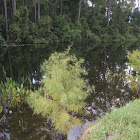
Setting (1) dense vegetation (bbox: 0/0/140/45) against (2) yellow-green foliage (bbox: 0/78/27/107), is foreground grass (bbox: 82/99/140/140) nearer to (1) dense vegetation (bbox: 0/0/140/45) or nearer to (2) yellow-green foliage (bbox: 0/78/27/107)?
(2) yellow-green foliage (bbox: 0/78/27/107)

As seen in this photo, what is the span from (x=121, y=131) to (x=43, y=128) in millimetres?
2494

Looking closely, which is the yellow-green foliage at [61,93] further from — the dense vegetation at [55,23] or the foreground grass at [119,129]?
the dense vegetation at [55,23]

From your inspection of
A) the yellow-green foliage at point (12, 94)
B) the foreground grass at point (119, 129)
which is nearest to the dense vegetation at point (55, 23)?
the yellow-green foliage at point (12, 94)

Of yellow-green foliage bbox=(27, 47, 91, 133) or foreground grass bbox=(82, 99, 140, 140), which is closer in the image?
foreground grass bbox=(82, 99, 140, 140)

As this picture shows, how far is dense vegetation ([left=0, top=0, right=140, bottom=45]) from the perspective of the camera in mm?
24516

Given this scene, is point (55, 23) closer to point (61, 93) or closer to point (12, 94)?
point (12, 94)

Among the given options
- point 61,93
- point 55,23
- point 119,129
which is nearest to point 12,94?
point 61,93

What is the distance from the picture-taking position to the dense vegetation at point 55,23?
80.4 ft

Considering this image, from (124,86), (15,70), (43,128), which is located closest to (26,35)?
(15,70)

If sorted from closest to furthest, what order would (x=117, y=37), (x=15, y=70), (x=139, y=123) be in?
(x=139, y=123)
(x=15, y=70)
(x=117, y=37)

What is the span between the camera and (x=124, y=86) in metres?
9.21

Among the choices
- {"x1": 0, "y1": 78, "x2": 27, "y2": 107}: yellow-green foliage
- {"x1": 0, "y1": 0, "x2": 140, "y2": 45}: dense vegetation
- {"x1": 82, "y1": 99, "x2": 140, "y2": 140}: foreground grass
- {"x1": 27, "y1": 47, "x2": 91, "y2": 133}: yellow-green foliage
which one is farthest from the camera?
{"x1": 0, "y1": 0, "x2": 140, "y2": 45}: dense vegetation

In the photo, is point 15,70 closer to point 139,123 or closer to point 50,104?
point 50,104

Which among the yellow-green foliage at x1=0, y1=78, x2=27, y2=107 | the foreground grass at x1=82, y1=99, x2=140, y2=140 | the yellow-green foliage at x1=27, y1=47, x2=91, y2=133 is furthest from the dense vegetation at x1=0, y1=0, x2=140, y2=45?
the foreground grass at x1=82, y1=99, x2=140, y2=140
